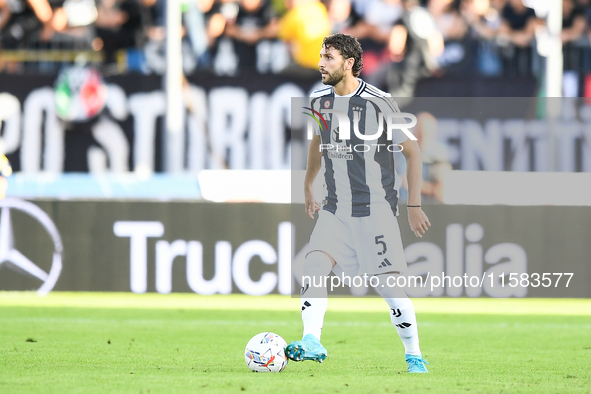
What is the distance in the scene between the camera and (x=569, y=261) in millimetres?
10672

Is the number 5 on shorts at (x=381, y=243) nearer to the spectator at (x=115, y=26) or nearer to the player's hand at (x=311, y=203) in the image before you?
the player's hand at (x=311, y=203)

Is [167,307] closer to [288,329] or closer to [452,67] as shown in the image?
[288,329]

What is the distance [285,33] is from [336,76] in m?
7.45

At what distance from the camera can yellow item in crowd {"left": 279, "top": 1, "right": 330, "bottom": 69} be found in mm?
12453

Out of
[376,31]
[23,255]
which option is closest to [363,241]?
[23,255]

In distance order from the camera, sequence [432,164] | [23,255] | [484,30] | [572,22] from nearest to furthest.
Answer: [23,255]
[432,164]
[484,30]
[572,22]

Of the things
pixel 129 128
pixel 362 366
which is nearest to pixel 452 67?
pixel 129 128

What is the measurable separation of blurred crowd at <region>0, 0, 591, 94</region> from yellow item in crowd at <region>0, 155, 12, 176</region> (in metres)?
1.63

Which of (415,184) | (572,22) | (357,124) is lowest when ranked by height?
(415,184)

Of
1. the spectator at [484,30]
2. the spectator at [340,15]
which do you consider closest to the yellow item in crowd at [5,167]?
the spectator at [340,15]

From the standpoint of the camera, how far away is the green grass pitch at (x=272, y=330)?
524 centimetres

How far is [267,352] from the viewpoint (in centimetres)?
561

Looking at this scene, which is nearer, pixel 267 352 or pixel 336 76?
pixel 336 76

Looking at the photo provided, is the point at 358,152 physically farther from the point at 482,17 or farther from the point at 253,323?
the point at 482,17
